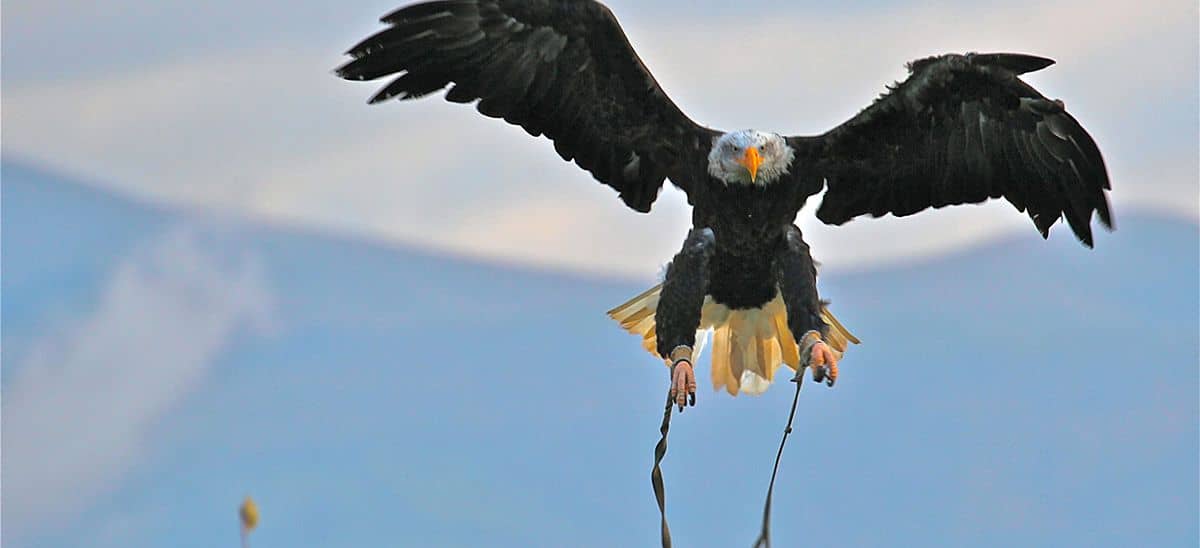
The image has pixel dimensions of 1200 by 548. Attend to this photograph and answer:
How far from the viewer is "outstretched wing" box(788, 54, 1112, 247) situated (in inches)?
213

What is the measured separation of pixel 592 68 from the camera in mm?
5602

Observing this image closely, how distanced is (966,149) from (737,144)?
1.02 meters

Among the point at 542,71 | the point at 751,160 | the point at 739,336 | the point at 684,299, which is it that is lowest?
the point at 739,336

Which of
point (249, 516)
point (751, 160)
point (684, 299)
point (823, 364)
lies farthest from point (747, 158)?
point (249, 516)

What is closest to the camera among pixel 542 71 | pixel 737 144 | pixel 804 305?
pixel 804 305

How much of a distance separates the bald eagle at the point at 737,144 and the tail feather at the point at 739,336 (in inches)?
1.3

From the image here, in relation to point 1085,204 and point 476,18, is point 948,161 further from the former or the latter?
point 476,18

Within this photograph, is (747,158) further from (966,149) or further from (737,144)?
(966,149)

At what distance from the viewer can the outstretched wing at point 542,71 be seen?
5496 millimetres

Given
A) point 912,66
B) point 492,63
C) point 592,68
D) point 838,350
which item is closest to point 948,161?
point 912,66

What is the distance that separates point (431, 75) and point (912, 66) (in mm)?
1869

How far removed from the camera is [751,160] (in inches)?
208

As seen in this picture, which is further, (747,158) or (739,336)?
(739,336)

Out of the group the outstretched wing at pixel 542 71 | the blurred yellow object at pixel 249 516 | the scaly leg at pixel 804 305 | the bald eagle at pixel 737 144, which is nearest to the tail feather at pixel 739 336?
the bald eagle at pixel 737 144
